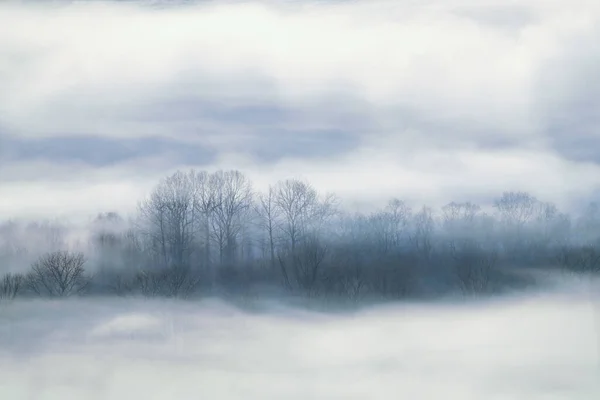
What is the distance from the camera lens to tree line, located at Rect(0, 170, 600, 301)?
4.11m

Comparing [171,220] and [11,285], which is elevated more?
[171,220]

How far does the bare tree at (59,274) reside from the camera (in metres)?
4.14

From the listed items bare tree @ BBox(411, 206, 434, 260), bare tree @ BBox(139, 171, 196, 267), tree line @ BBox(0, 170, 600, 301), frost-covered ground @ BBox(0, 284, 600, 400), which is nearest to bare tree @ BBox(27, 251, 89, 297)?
tree line @ BBox(0, 170, 600, 301)

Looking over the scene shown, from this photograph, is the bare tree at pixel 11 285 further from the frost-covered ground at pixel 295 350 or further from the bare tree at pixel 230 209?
the bare tree at pixel 230 209

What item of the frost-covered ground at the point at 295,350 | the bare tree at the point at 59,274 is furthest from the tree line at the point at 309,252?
the frost-covered ground at the point at 295,350

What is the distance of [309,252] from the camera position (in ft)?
13.7

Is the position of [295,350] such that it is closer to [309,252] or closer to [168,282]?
[309,252]

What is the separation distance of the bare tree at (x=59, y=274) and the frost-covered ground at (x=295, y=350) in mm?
109

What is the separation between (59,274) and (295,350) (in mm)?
1701

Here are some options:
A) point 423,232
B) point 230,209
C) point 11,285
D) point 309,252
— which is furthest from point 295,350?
point 11,285

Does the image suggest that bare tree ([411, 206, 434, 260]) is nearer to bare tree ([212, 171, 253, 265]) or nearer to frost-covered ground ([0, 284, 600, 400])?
frost-covered ground ([0, 284, 600, 400])

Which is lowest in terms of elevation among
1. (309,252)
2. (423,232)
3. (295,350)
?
(295,350)

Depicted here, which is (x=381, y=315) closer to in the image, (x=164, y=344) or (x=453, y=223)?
(x=453, y=223)

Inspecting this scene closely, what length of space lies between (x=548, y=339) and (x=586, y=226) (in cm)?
83
